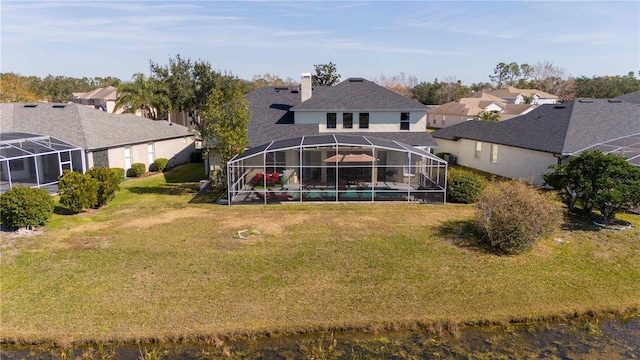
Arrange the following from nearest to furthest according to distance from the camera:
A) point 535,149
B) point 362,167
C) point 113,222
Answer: point 113,222
point 362,167
point 535,149

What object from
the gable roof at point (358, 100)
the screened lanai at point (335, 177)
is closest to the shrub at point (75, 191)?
the screened lanai at point (335, 177)

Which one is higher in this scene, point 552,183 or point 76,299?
point 552,183

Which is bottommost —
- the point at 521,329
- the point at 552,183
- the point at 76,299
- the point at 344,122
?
the point at 521,329

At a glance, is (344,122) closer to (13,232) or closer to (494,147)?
(494,147)

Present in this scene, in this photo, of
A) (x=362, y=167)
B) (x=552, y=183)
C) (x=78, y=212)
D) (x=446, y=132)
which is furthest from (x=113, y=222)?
(x=446, y=132)

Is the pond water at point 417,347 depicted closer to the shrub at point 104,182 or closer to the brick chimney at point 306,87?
the shrub at point 104,182

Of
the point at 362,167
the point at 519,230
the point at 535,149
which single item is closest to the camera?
the point at 519,230

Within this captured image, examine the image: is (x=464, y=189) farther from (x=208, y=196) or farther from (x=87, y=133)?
(x=87, y=133)
